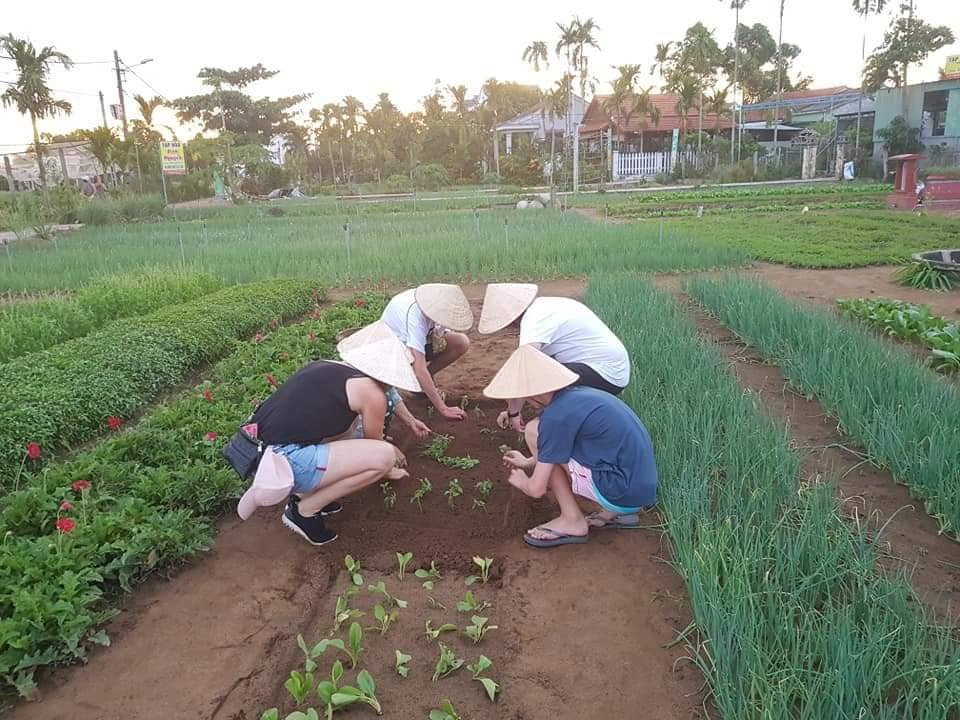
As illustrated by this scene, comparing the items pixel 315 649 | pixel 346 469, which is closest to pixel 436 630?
pixel 315 649

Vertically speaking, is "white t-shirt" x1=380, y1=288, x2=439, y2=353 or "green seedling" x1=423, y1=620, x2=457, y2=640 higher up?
"white t-shirt" x1=380, y1=288, x2=439, y2=353

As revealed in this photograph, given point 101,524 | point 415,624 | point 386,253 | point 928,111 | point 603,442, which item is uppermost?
point 928,111

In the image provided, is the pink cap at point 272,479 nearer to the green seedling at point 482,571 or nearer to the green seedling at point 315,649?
the green seedling at point 315,649

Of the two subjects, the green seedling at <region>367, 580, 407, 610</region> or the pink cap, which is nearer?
the green seedling at <region>367, 580, 407, 610</region>

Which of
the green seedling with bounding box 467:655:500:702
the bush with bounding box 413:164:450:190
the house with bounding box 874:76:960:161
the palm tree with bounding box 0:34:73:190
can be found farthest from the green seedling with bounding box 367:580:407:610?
the bush with bounding box 413:164:450:190

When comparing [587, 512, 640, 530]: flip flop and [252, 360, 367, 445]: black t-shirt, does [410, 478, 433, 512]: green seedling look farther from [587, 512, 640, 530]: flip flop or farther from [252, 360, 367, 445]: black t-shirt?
[587, 512, 640, 530]: flip flop

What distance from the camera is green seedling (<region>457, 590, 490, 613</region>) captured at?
2.52m

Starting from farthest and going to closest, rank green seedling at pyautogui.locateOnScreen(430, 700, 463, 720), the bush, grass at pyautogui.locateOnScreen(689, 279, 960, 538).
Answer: the bush < grass at pyautogui.locateOnScreen(689, 279, 960, 538) < green seedling at pyautogui.locateOnScreen(430, 700, 463, 720)

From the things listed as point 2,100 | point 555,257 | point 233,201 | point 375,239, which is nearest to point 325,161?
point 233,201

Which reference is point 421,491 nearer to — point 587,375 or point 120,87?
point 587,375

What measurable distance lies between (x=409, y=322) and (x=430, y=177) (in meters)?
32.3

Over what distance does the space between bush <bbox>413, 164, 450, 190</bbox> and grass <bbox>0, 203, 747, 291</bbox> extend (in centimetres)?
1990

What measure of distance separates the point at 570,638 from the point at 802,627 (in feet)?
2.46

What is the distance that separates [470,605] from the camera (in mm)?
→ 2523
